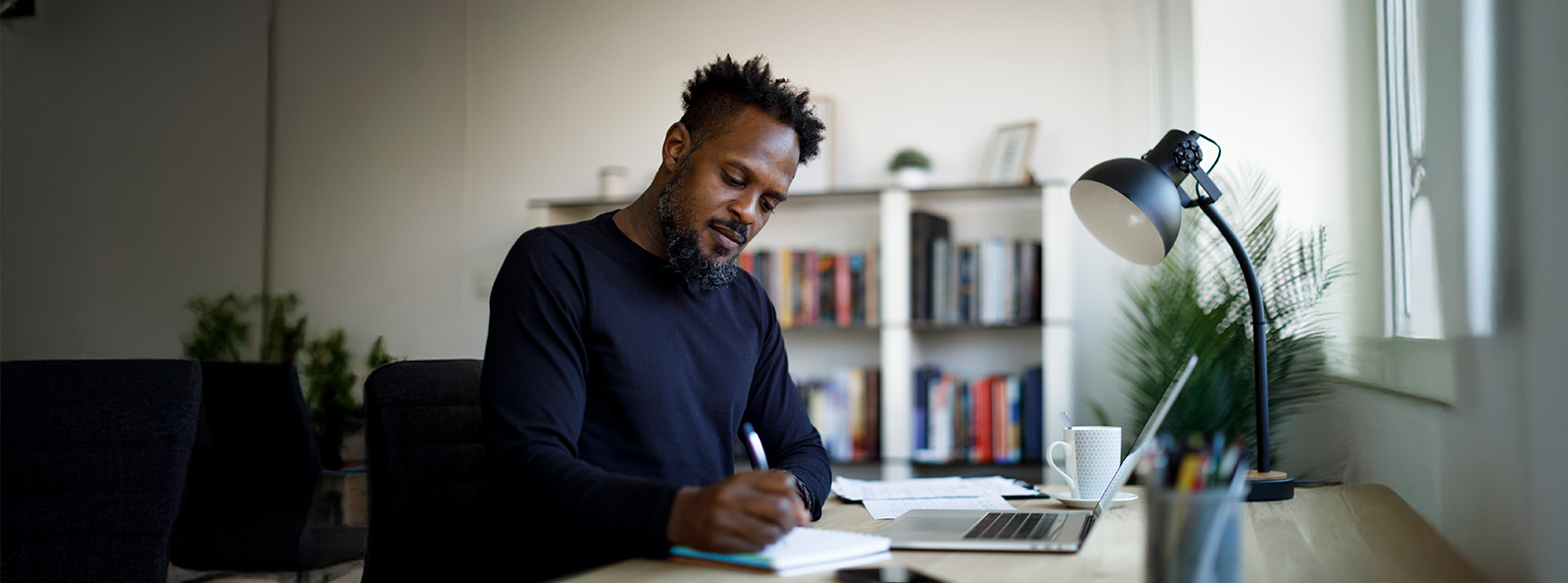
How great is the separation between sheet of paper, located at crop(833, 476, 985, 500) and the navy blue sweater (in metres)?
0.08

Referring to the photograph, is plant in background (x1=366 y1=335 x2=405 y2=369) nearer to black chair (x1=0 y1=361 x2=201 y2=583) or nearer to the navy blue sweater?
black chair (x1=0 y1=361 x2=201 y2=583)

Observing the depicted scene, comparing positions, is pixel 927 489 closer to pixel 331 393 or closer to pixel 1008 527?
pixel 1008 527

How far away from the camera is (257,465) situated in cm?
277

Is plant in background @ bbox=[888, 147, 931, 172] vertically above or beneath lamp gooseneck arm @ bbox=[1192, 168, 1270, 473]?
above

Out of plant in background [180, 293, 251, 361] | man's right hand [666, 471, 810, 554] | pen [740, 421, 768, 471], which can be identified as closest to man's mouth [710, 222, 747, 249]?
pen [740, 421, 768, 471]

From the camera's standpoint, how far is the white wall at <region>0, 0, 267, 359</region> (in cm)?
462

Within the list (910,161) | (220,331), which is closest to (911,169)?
(910,161)

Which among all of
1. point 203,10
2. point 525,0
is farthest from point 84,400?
point 203,10

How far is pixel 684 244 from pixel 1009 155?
2.10 m

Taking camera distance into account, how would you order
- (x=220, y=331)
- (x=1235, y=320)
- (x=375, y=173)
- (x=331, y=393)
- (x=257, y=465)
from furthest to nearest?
(x=220, y=331)
(x=375, y=173)
(x=331, y=393)
(x=257, y=465)
(x=1235, y=320)

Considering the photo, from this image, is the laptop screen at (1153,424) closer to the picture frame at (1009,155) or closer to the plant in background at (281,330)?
the picture frame at (1009,155)

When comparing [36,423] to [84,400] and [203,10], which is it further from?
[203,10]

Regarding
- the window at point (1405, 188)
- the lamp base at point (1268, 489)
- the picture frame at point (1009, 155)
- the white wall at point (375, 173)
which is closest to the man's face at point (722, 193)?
the lamp base at point (1268, 489)

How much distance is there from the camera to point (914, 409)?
11.0 feet
